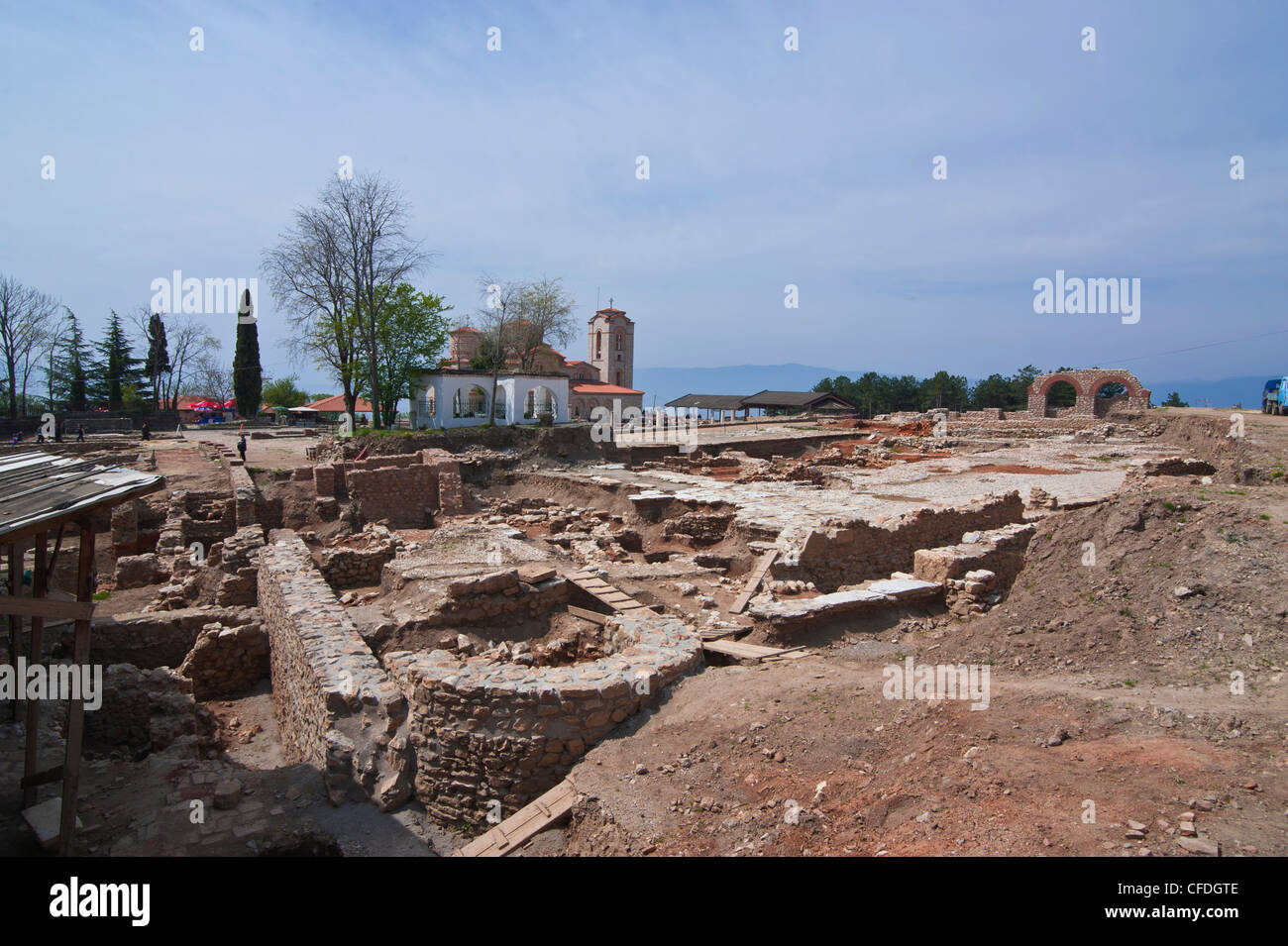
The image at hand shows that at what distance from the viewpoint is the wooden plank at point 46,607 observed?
14.4ft

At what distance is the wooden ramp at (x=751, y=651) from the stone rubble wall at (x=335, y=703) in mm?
3287

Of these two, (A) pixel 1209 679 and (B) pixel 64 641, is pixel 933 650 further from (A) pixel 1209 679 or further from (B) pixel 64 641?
(B) pixel 64 641

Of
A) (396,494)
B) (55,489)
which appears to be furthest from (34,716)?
(396,494)

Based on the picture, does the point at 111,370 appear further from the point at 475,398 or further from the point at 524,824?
the point at 524,824

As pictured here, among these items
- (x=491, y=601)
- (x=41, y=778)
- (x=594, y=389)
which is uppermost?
(x=594, y=389)

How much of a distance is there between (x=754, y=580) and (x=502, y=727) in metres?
5.84

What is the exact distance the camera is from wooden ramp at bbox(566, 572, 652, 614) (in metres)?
8.77

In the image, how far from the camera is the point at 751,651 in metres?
7.68

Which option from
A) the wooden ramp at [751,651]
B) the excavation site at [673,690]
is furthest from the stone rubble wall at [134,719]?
the wooden ramp at [751,651]

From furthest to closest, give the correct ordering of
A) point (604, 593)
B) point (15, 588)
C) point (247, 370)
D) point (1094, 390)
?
point (247, 370) → point (1094, 390) → point (604, 593) → point (15, 588)

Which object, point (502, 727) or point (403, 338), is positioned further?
point (403, 338)

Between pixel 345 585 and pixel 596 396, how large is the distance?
4708 centimetres

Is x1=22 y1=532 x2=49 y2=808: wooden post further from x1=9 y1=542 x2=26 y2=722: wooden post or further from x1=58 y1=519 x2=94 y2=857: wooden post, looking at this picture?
x1=58 y1=519 x2=94 y2=857: wooden post
